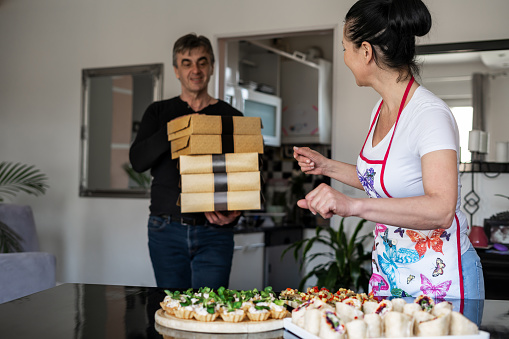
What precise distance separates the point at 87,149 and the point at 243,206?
2.89m

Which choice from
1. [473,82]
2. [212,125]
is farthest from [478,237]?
[212,125]

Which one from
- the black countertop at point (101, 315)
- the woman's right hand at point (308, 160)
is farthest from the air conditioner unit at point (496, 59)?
the black countertop at point (101, 315)

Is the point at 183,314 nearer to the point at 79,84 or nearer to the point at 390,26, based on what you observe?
the point at 390,26

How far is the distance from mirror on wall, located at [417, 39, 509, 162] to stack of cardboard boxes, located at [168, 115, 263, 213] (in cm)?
177

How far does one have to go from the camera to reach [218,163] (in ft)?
6.56

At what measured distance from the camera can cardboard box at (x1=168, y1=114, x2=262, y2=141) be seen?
1.97 meters

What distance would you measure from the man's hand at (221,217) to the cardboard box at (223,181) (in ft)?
0.67

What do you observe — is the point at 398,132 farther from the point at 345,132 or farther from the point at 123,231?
the point at 123,231

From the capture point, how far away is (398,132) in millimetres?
1505

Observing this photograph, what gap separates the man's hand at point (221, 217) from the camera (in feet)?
7.23

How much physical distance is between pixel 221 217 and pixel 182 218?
0.18m

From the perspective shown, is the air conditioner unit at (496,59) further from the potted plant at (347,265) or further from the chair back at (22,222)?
the chair back at (22,222)

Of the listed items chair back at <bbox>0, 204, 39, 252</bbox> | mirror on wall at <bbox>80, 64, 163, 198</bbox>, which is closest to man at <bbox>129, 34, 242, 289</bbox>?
chair back at <bbox>0, 204, 39, 252</bbox>

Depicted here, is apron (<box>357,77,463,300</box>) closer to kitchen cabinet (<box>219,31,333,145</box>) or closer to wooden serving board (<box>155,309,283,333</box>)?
wooden serving board (<box>155,309,283,333</box>)
